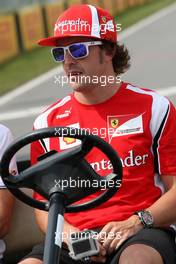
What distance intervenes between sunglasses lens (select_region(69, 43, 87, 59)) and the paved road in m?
6.82

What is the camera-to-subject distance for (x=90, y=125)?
3049mm

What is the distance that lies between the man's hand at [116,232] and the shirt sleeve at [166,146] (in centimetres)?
30

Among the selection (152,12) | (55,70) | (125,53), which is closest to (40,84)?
(55,70)

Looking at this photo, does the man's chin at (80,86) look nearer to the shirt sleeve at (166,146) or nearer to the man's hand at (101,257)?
the shirt sleeve at (166,146)

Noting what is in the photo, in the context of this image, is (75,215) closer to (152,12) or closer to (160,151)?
(160,151)

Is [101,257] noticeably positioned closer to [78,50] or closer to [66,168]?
[66,168]

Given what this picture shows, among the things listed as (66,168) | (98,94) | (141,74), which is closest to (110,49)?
(98,94)

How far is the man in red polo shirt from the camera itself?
2885mm

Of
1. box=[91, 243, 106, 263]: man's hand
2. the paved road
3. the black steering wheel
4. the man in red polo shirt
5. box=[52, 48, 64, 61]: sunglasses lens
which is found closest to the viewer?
the black steering wheel

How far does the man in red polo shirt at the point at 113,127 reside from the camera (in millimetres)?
2885

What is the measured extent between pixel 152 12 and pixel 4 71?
21.7 ft

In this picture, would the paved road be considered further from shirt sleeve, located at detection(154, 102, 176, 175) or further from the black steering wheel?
the black steering wheel

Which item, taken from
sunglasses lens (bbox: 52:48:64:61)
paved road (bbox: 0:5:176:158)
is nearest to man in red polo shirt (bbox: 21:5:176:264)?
sunglasses lens (bbox: 52:48:64:61)

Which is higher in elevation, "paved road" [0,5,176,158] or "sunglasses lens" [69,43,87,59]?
"sunglasses lens" [69,43,87,59]
